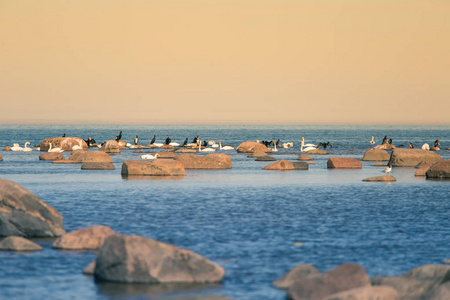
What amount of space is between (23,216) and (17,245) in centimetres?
181

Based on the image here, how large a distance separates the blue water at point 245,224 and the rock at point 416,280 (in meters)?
1.26

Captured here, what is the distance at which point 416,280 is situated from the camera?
1198 cm

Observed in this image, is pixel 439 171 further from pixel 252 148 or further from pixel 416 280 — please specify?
pixel 252 148

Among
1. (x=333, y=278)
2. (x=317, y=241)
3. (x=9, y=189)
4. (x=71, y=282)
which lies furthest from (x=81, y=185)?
(x=333, y=278)

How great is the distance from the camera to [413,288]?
11.7 m

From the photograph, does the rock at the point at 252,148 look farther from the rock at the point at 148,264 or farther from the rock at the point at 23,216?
the rock at the point at 148,264

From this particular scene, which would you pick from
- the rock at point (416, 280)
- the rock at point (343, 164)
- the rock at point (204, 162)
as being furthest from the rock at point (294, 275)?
the rock at point (343, 164)

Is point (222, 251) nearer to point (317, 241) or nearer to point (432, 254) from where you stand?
point (317, 241)

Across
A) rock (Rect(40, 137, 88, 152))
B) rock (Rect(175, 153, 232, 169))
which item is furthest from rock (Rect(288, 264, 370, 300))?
rock (Rect(40, 137, 88, 152))

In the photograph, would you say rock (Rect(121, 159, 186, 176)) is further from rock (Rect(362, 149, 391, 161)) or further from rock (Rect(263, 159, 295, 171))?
rock (Rect(362, 149, 391, 161))

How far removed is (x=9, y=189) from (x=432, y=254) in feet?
35.1

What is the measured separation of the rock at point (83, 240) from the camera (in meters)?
15.8

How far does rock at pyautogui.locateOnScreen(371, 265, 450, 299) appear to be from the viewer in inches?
458

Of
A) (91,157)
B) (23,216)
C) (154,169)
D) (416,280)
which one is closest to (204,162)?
(154,169)
